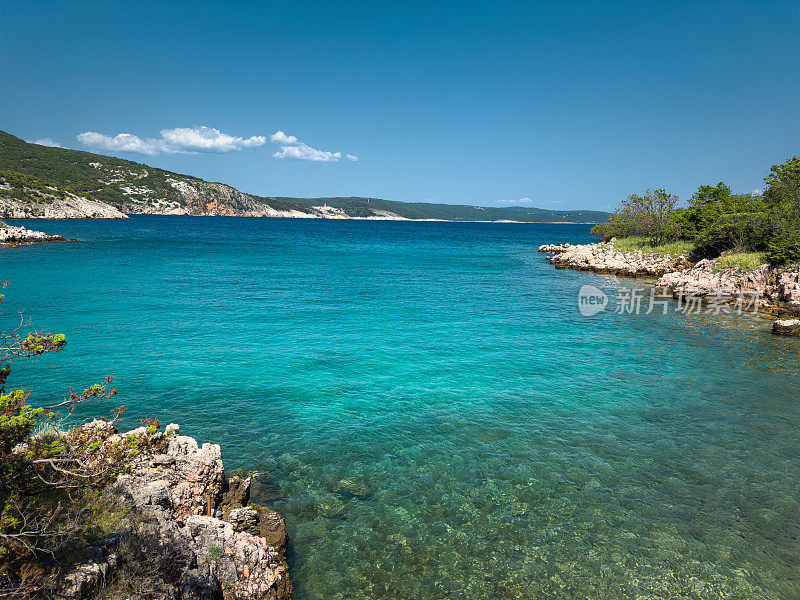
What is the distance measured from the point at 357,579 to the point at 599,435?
29.9ft

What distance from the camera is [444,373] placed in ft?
63.3

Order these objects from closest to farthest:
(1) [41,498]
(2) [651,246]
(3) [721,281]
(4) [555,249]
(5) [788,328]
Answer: (1) [41,498] < (5) [788,328] < (3) [721,281] < (2) [651,246] < (4) [555,249]

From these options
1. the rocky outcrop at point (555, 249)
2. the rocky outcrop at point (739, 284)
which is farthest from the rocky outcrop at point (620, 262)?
the rocky outcrop at point (555, 249)

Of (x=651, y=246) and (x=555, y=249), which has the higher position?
(x=651, y=246)

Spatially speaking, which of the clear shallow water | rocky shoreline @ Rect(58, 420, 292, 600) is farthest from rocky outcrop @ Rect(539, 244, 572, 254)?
rocky shoreline @ Rect(58, 420, 292, 600)

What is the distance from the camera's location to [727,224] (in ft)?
143

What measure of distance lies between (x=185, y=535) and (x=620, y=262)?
60.3m

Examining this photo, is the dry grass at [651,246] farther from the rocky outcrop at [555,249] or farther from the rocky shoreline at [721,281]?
the rocky outcrop at [555,249]

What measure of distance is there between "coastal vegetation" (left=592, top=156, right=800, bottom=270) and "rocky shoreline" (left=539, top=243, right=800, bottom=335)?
1638 mm

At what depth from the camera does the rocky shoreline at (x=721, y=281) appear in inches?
1246

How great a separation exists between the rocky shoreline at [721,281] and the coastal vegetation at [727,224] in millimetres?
1638

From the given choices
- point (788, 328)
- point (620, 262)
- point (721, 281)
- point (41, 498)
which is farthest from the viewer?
point (620, 262)

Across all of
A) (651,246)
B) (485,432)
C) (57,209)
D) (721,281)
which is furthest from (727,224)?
(57,209)

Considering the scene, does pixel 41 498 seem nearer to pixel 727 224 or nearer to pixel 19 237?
pixel 727 224
